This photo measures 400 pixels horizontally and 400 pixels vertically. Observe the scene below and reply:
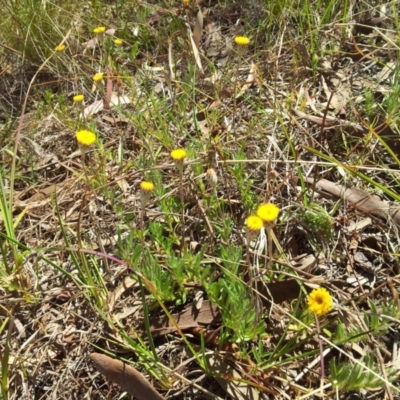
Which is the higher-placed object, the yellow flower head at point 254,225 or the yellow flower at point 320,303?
the yellow flower head at point 254,225

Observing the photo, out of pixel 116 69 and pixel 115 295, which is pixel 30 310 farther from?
pixel 116 69

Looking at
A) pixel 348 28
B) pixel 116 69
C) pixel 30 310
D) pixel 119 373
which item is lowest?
pixel 30 310

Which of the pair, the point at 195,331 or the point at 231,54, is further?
the point at 231,54

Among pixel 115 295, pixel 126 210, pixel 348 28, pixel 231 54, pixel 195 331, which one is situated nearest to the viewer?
pixel 195 331

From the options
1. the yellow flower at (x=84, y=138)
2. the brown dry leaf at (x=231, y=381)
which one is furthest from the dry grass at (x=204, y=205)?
the yellow flower at (x=84, y=138)

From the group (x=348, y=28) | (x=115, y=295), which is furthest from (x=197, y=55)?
(x=115, y=295)

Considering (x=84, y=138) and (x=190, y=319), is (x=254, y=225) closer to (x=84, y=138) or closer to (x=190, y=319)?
(x=190, y=319)

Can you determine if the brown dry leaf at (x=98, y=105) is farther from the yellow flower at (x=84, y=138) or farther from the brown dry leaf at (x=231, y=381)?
the brown dry leaf at (x=231, y=381)
